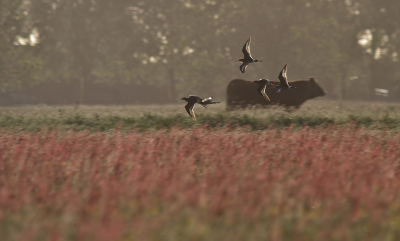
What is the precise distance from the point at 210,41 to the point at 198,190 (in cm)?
4861

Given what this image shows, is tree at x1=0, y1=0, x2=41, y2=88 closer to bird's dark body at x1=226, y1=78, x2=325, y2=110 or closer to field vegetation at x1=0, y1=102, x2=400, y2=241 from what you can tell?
bird's dark body at x1=226, y1=78, x2=325, y2=110

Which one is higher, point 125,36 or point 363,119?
point 125,36

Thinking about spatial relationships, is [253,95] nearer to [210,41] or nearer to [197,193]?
[197,193]

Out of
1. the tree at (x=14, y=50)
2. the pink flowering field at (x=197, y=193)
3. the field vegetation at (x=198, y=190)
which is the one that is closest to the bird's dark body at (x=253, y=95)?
the field vegetation at (x=198, y=190)

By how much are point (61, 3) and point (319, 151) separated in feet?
173

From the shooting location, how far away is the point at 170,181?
842cm

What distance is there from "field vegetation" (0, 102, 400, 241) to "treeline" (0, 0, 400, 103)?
38.7 m

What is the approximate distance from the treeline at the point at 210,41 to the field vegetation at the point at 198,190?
1525 inches

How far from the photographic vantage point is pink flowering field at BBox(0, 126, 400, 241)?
20.7ft

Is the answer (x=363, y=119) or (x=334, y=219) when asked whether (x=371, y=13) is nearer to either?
(x=363, y=119)

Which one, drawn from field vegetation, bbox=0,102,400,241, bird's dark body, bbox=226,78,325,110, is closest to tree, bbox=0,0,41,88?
bird's dark body, bbox=226,78,325,110

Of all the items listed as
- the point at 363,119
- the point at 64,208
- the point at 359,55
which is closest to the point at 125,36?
the point at 359,55

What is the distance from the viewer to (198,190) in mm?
7625

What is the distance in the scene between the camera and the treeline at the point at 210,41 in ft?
176
